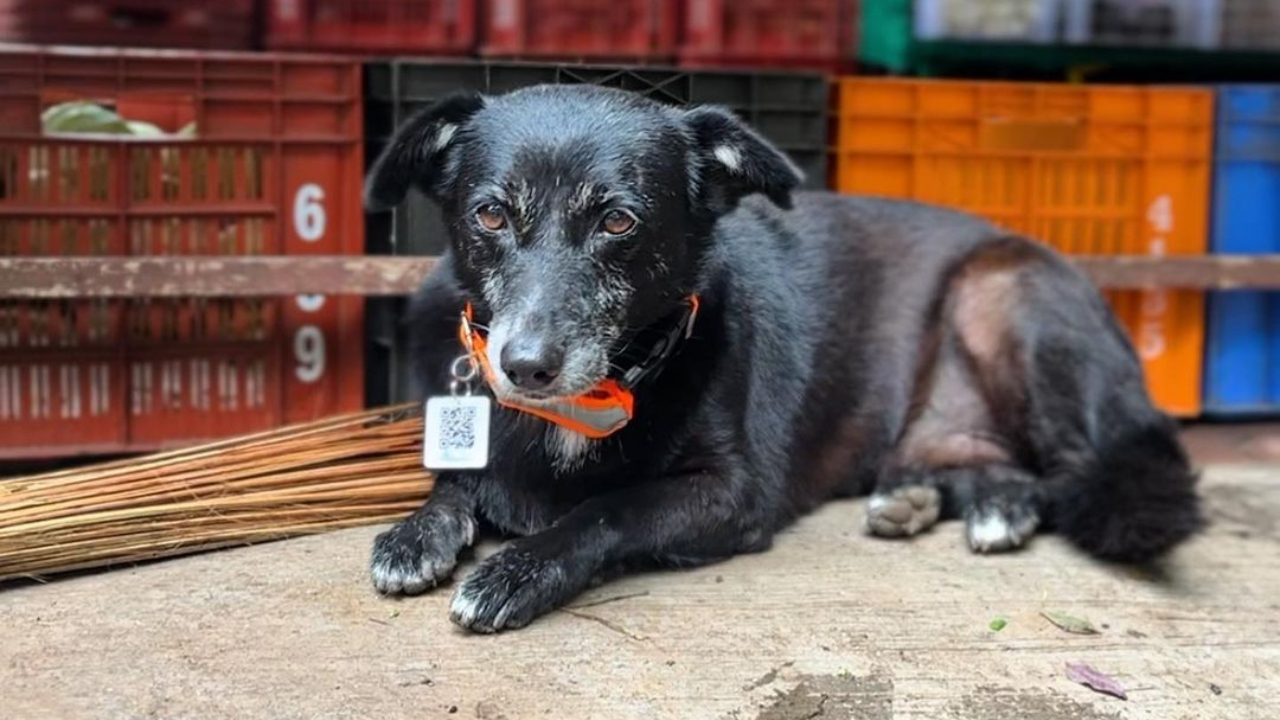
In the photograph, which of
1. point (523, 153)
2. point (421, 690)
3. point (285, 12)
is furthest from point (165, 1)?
point (421, 690)

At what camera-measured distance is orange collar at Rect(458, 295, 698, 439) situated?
2527 mm

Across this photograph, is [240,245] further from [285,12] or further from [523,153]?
[523,153]

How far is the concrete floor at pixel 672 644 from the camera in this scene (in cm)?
205

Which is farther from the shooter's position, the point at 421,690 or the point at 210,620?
the point at 210,620

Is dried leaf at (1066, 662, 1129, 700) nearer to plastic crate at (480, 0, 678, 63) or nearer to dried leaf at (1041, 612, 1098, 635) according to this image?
dried leaf at (1041, 612, 1098, 635)

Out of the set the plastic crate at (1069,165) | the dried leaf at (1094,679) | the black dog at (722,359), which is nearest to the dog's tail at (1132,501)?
the black dog at (722,359)

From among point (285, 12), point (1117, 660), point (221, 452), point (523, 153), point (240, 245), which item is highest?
point (285, 12)

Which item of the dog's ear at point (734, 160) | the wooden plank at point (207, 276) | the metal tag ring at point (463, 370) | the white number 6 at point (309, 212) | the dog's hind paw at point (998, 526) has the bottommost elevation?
the dog's hind paw at point (998, 526)

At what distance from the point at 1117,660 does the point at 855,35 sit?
242cm

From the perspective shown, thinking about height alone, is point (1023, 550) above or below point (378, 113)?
below

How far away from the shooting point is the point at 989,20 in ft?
13.4

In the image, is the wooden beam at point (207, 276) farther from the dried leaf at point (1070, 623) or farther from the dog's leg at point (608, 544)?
the dried leaf at point (1070, 623)

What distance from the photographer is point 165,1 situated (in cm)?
369

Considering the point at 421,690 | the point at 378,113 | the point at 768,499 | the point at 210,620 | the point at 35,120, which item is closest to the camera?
the point at 421,690
